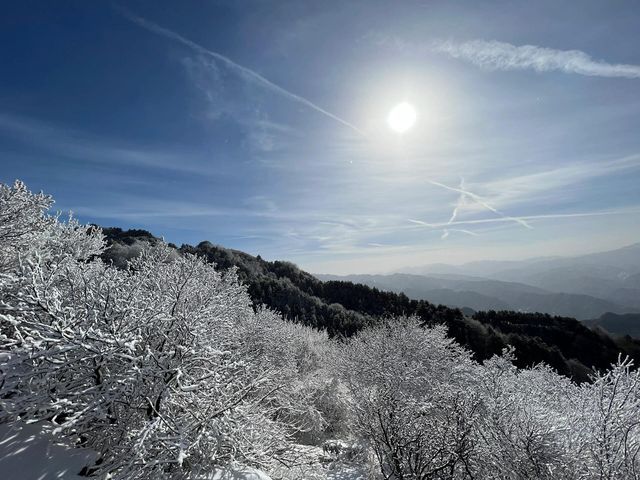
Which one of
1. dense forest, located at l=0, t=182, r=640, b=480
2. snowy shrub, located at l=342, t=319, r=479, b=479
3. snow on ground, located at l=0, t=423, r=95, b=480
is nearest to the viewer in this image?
snow on ground, located at l=0, t=423, r=95, b=480

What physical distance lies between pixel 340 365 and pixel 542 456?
84.3ft

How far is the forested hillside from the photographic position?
8156 centimetres

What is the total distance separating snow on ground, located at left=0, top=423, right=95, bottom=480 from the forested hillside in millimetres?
60172

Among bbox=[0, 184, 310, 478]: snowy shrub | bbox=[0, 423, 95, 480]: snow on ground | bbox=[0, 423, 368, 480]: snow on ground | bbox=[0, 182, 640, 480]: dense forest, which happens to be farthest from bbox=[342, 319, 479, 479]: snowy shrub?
bbox=[0, 423, 95, 480]: snow on ground

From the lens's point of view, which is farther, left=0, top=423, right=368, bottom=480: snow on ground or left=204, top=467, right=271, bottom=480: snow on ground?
left=204, top=467, right=271, bottom=480: snow on ground

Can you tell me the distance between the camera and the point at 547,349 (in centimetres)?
8319

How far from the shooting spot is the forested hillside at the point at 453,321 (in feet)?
268

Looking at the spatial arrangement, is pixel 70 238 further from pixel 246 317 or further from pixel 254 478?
pixel 254 478

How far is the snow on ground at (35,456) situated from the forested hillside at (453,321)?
197 feet

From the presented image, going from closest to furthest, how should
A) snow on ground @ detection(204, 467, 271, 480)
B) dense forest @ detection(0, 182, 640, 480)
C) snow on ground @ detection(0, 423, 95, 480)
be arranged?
snow on ground @ detection(0, 423, 95, 480) < dense forest @ detection(0, 182, 640, 480) < snow on ground @ detection(204, 467, 271, 480)

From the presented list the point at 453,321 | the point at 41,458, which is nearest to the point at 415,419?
the point at 41,458

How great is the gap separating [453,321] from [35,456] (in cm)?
9102

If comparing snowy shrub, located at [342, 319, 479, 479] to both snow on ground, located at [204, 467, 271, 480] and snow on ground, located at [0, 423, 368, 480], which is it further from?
snow on ground, located at [0, 423, 368, 480]

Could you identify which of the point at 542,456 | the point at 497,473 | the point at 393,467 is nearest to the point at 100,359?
the point at 393,467
